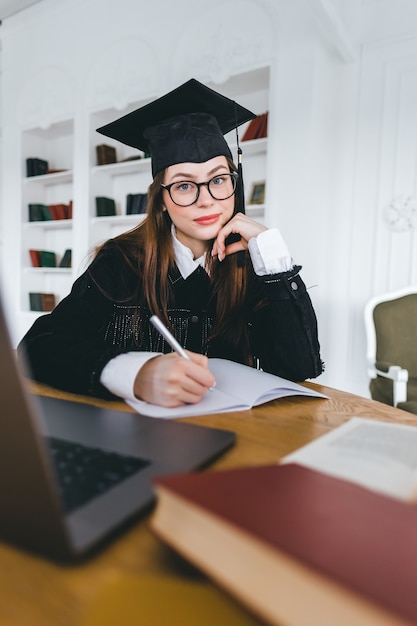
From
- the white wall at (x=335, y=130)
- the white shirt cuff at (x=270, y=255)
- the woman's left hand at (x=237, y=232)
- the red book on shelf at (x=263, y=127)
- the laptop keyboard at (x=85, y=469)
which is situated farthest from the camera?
the red book on shelf at (x=263, y=127)

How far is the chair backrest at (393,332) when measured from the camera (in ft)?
8.45

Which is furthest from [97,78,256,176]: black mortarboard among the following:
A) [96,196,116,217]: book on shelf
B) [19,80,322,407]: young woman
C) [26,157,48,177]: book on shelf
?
[26,157,48,177]: book on shelf

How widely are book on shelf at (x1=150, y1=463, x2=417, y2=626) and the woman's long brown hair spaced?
1065mm

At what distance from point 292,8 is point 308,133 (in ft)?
2.87

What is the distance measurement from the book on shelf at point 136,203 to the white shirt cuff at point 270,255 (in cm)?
294

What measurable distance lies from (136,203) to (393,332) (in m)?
2.52

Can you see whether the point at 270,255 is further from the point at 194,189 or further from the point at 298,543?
the point at 298,543

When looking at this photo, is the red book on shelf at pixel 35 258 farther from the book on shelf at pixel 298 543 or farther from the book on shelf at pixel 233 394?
the book on shelf at pixel 298 543

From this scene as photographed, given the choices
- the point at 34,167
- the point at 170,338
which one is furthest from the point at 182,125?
the point at 34,167

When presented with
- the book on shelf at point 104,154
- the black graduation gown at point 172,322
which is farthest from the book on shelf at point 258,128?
the black graduation gown at point 172,322

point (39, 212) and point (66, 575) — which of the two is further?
point (39, 212)

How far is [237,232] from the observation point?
1375 millimetres

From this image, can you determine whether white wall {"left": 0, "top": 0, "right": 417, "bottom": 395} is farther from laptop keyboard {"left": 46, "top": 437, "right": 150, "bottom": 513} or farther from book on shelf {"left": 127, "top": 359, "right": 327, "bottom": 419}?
laptop keyboard {"left": 46, "top": 437, "right": 150, "bottom": 513}

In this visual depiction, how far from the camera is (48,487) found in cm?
28
